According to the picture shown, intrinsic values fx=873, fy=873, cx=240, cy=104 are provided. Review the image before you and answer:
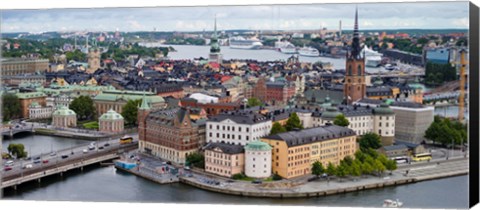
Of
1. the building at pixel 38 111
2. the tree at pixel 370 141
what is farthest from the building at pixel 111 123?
the tree at pixel 370 141

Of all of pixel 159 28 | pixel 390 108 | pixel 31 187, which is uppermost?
pixel 159 28

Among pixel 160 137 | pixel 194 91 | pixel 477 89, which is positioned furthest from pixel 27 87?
pixel 477 89

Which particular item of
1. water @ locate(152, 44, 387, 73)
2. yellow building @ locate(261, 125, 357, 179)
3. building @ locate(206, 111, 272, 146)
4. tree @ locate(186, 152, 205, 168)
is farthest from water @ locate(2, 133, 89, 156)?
yellow building @ locate(261, 125, 357, 179)

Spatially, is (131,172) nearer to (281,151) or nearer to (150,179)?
(150,179)

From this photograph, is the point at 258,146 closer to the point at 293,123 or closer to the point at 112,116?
the point at 293,123

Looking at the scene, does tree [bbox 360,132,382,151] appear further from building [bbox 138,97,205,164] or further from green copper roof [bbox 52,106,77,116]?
green copper roof [bbox 52,106,77,116]

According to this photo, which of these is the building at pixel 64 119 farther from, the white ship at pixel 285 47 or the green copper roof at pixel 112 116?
the white ship at pixel 285 47

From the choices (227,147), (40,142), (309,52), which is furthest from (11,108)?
(227,147)
